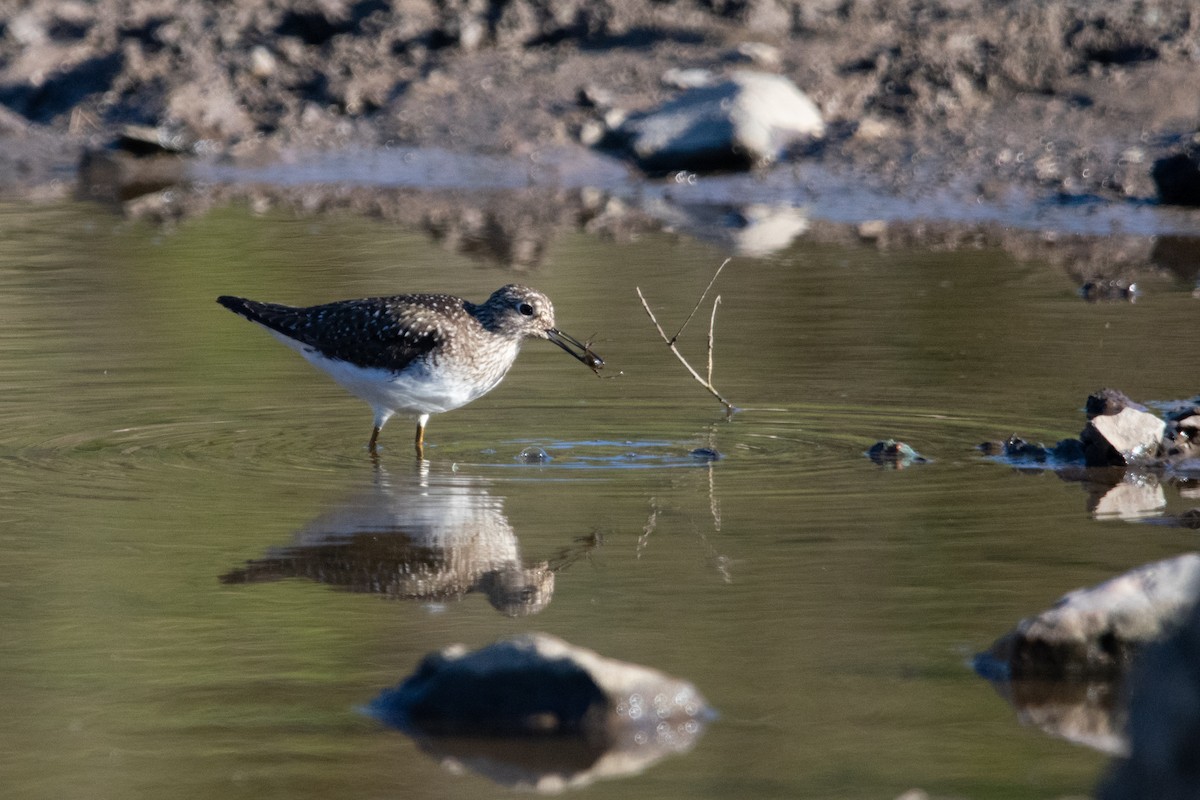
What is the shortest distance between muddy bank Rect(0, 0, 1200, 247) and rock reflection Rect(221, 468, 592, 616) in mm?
8910

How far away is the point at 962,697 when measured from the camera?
5.81 meters

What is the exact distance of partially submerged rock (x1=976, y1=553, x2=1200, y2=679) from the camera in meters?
5.84

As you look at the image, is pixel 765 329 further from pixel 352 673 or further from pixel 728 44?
pixel 728 44

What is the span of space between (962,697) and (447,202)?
46.7 feet

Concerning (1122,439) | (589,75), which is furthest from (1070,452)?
(589,75)

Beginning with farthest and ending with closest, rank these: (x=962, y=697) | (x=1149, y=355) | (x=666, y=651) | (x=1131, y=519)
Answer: (x=1149, y=355)
(x=1131, y=519)
(x=666, y=651)
(x=962, y=697)

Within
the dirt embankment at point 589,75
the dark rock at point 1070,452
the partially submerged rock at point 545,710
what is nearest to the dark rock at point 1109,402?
the dark rock at point 1070,452

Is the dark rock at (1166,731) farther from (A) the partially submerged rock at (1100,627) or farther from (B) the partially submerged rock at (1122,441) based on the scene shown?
(B) the partially submerged rock at (1122,441)

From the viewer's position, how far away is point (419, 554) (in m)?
7.69

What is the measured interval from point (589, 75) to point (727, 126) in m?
2.69

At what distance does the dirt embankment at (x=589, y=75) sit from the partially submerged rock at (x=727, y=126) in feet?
1.44

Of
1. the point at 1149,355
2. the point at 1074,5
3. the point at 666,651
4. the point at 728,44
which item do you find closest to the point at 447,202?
the point at 728,44

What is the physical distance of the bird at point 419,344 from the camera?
32.2 feet

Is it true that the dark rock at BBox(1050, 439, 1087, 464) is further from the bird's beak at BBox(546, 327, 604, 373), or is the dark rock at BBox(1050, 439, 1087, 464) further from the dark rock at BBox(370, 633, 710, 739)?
the dark rock at BBox(370, 633, 710, 739)
